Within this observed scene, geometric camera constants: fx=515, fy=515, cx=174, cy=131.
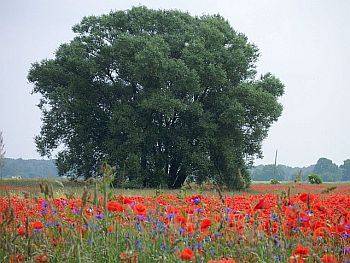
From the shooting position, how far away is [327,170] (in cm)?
11200

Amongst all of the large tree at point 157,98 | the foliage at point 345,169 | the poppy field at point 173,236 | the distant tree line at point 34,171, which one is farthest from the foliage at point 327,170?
the poppy field at point 173,236

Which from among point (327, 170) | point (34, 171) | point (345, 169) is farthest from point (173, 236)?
point (345, 169)

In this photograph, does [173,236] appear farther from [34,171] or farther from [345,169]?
[345,169]

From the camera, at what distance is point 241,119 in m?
26.3

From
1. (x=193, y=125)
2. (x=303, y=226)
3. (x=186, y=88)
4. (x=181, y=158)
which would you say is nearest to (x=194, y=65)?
(x=186, y=88)

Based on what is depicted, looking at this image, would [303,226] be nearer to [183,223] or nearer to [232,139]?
[183,223]

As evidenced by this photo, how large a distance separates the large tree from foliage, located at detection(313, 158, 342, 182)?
80.6 meters

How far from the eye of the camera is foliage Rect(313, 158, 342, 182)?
105738 millimetres

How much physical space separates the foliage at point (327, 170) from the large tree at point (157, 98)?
80606 mm

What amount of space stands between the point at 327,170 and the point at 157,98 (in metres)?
94.0

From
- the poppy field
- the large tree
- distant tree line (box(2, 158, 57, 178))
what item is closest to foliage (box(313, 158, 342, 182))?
the large tree

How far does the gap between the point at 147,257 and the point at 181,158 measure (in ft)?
76.4

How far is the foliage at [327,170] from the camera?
347ft

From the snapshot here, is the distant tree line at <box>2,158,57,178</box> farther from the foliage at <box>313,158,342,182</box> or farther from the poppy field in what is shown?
the foliage at <box>313,158,342,182</box>
